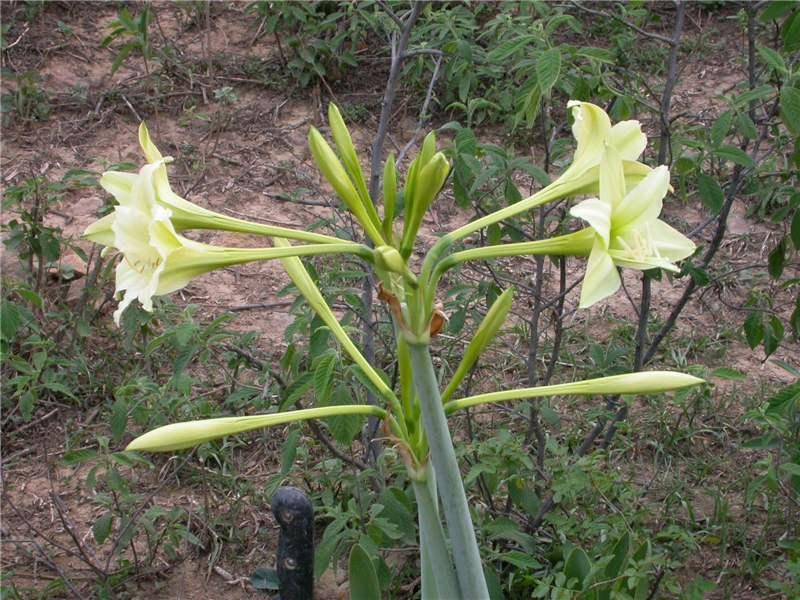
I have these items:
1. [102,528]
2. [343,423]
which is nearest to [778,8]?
[343,423]

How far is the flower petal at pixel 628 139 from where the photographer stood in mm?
1222

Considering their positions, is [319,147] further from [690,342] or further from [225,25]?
[225,25]

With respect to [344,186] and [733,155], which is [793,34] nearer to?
[733,155]

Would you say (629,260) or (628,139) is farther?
(628,139)

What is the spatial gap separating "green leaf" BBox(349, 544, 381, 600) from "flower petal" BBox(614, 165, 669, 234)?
69 cm

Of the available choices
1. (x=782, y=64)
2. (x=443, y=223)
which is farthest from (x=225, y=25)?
(x=782, y=64)

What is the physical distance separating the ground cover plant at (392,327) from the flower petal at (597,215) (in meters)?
0.02

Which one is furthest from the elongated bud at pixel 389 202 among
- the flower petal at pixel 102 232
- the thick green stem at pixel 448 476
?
the flower petal at pixel 102 232

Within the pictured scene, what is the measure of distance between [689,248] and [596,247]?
0.16 m

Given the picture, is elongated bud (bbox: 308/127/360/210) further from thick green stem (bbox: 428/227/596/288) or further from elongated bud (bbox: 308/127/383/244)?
thick green stem (bbox: 428/227/596/288)

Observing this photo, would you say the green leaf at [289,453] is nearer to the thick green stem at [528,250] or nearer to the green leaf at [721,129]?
the green leaf at [721,129]

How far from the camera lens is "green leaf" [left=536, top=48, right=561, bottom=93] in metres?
2.24

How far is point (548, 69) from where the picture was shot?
226 centimetres

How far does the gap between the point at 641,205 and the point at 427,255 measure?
0.25 meters
